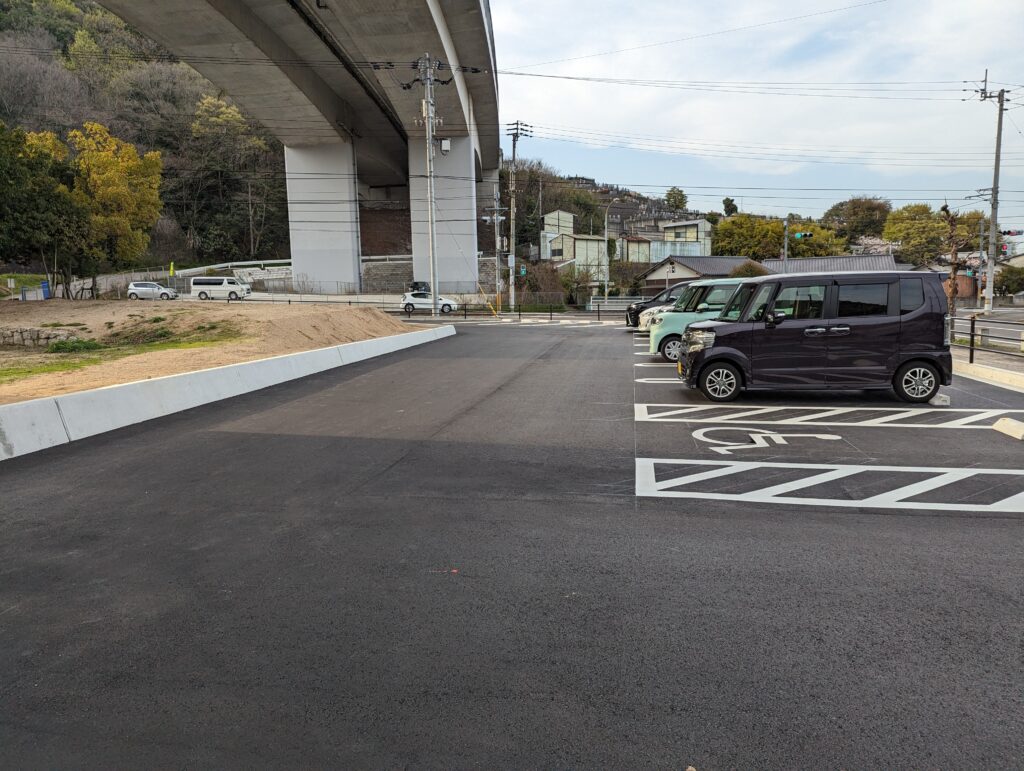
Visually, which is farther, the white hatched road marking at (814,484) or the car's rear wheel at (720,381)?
the car's rear wheel at (720,381)

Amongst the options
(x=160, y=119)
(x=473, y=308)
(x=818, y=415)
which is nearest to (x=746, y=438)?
(x=818, y=415)

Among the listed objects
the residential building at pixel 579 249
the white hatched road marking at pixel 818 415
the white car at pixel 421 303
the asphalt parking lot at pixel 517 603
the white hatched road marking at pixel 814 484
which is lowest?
the white hatched road marking at pixel 814 484

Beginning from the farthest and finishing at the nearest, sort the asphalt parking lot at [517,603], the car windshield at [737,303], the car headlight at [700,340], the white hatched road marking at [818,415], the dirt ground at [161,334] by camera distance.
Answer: the dirt ground at [161,334], the car windshield at [737,303], the car headlight at [700,340], the white hatched road marking at [818,415], the asphalt parking lot at [517,603]

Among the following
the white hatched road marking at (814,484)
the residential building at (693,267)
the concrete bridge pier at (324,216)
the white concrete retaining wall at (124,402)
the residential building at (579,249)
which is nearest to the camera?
the white hatched road marking at (814,484)

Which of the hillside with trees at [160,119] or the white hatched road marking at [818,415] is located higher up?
the hillside with trees at [160,119]

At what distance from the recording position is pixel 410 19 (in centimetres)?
3303

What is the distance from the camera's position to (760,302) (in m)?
10.3

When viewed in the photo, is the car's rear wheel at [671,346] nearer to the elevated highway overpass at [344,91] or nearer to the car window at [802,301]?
the car window at [802,301]

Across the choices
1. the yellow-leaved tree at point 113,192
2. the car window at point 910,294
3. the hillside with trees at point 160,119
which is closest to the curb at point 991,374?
the car window at point 910,294

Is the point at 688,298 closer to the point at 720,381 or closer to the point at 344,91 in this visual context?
the point at 720,381

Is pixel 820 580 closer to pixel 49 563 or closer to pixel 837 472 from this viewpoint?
pixel 837 472

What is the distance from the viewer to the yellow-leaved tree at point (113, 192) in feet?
121

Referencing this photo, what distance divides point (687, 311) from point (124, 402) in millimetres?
12153

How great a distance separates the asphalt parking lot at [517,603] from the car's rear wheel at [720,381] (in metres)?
2.51
